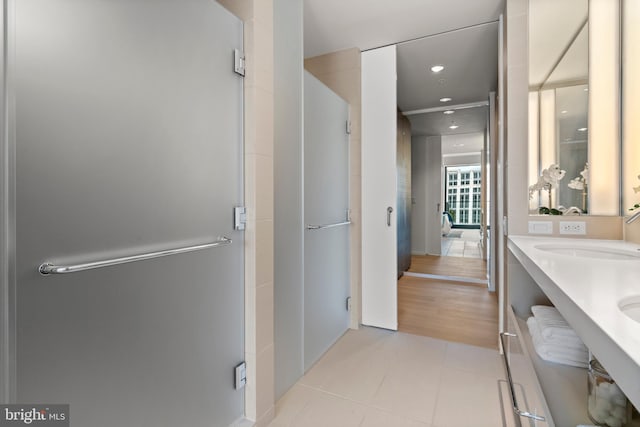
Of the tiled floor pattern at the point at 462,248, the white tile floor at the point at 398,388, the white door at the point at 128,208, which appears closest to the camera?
the white door at the point at 128,208

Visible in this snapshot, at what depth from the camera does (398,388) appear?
1797 mm

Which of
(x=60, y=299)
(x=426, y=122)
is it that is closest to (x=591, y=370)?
(x=60, y=299)

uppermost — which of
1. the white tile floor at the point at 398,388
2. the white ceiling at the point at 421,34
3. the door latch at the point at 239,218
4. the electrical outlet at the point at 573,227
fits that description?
the white ceiling at the point at 421,34

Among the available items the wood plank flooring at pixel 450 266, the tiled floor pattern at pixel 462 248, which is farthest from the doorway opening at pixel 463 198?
the wood plank flooring at pixel 450 266

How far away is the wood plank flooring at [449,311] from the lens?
2.54 m

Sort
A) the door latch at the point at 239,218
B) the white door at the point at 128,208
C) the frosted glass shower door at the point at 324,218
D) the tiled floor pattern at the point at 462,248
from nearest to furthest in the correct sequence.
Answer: the white door at the point at 128,208
the door latch at the point at 239,218
the frosted glass shower door at the point at 324,218
the tiled floor pattern at the point at 462,248

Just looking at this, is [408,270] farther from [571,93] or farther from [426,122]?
[571,93]

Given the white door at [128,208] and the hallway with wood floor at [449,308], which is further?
the hallway with wood floor at [449,308]

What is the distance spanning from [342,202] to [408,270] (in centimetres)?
266

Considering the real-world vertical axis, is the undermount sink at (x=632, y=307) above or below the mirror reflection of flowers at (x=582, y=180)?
below

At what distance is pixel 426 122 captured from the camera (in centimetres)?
515

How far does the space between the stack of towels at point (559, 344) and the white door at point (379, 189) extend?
1.48m

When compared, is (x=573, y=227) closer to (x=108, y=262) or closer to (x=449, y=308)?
(x=449, y=308)

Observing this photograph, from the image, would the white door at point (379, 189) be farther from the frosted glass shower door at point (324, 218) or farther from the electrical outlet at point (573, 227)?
the electrical outlet at point (573, 227)
